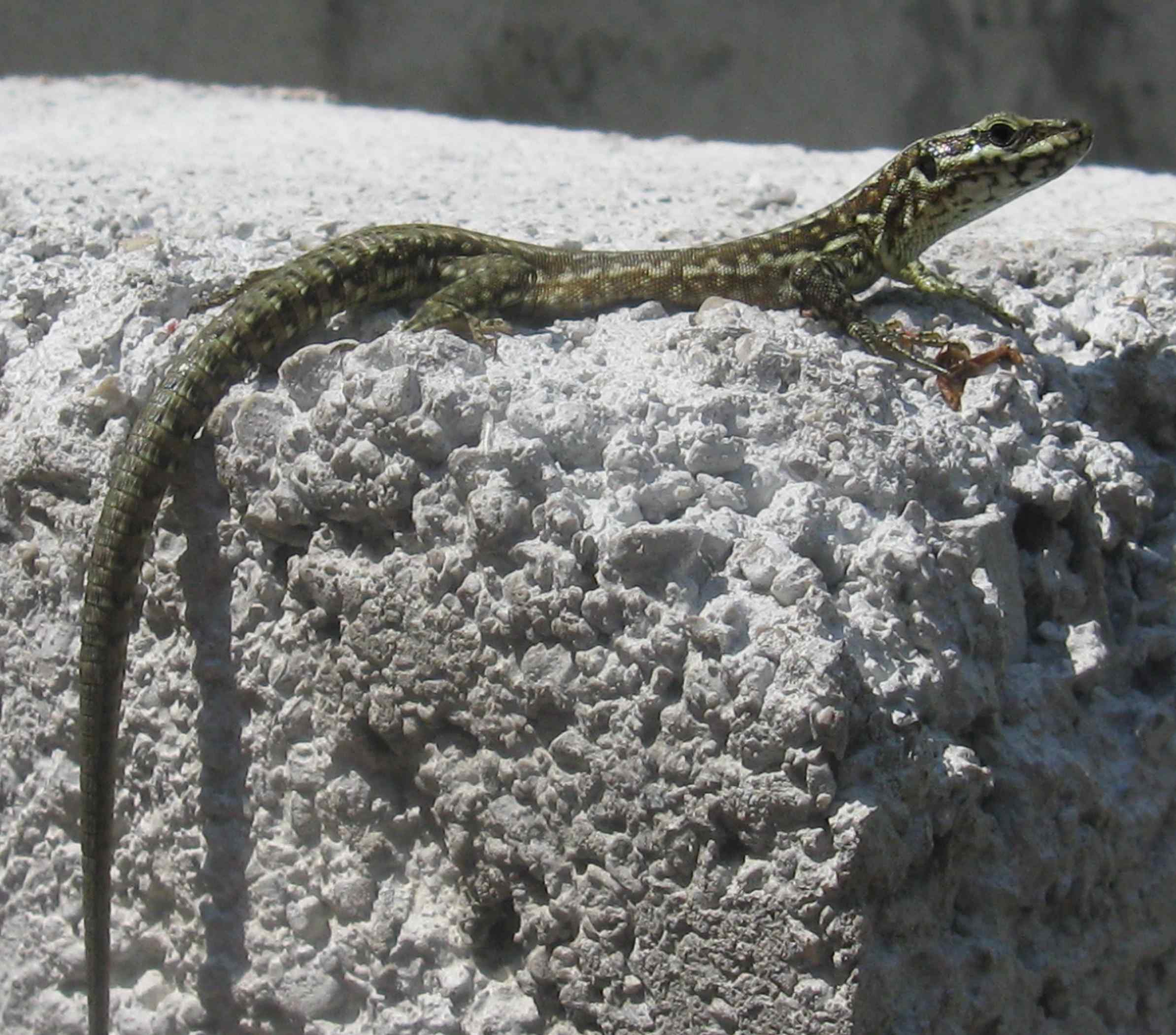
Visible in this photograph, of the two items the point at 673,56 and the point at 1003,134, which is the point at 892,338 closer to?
the point at 1003,134

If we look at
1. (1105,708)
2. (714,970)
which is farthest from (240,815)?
(1105,708)

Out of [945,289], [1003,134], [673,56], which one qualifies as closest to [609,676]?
[945,289]

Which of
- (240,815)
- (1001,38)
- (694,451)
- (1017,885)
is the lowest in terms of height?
(1017,885)

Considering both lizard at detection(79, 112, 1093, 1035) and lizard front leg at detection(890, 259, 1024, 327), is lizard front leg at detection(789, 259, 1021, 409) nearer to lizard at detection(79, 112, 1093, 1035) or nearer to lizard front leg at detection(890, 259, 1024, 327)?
lizard at detection(79, 112, 1093, 1035)

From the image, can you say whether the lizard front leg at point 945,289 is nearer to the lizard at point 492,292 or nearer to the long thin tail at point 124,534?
the lizard at point 492,292

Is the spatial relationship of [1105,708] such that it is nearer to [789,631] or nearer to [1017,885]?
[1017,885]

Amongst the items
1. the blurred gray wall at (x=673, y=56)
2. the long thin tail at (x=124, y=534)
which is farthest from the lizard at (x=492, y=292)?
the blurred gray wall at (x=673, y=56)

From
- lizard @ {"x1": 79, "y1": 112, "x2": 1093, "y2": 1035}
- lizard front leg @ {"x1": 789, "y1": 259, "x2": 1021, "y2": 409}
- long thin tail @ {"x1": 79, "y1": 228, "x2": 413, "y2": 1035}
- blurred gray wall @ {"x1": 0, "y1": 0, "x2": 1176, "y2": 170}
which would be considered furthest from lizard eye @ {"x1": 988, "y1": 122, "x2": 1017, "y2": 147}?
blurred gray wall @ {"x1": 0, "y1": 0, "x2": 1176, "y2": 170}
